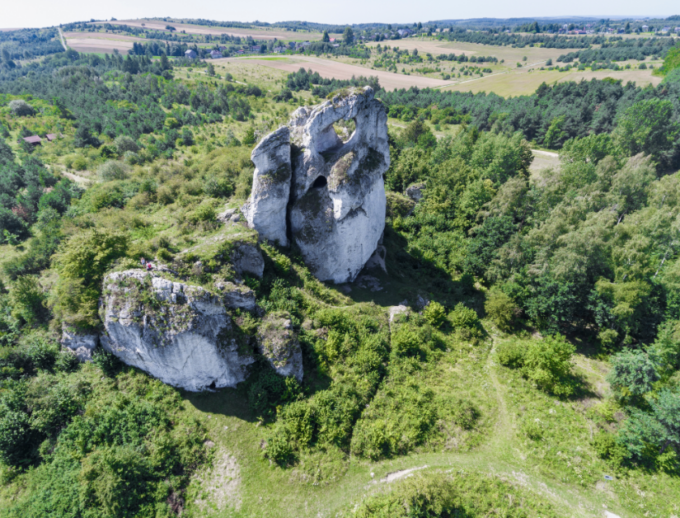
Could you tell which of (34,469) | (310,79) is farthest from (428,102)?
(34,469)

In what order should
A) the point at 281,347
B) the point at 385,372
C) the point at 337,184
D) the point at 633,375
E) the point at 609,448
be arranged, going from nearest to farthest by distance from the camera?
1. the point at 609,448
2. the point at 633,375
3. the point at 281,347
4. the point at 385,372
5. the point at 337,184

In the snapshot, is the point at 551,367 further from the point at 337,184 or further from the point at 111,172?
the point at 111,172

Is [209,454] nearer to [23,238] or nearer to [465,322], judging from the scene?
[465,322]

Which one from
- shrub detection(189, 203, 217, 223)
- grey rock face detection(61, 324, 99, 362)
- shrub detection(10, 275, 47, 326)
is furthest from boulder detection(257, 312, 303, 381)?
shrub detection(10, 275, 47, 326)

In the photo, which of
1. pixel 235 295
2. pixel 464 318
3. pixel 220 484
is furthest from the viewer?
pixel 464 318

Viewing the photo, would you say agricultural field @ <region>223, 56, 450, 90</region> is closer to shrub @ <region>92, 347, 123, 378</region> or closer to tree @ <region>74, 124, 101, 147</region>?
tree @ <region>74, 124, 101, 147</region>

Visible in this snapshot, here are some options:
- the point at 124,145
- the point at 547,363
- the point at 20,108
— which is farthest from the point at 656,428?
the point at 20,108

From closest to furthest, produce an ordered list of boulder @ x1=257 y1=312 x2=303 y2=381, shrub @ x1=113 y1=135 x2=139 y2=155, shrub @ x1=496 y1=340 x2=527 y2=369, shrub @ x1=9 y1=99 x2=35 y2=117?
boulder @ x1=257 y1=312 x2=303 y2=381, shrub @ x1=496 y1=340 x2=527 y2=369, shrub @ x1=113 y1=135 x2=139 y2=155, shrub @ x1=9 y1=99 x2=35 y2=117
